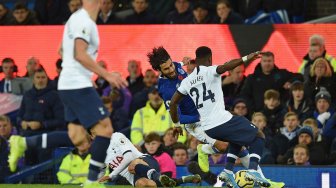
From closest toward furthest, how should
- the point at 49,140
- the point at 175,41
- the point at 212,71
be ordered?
the point at 212,71
the point at 49,140
the point at 175,41

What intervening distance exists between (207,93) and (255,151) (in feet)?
3.03

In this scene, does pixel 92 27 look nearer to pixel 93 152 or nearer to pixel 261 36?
pixel 93 152

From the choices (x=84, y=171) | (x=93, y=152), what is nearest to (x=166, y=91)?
(x=84, y=171)

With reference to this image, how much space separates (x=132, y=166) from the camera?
47.9 ft

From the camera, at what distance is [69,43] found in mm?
11508

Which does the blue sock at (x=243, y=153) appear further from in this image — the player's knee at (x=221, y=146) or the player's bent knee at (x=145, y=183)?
the player's bent knee at (x=145, y=183)

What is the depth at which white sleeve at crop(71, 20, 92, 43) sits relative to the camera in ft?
37.3

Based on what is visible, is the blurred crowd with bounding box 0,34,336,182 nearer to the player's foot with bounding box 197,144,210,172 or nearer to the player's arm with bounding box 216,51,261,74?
the player's foot with bounding box 197,144,210,172

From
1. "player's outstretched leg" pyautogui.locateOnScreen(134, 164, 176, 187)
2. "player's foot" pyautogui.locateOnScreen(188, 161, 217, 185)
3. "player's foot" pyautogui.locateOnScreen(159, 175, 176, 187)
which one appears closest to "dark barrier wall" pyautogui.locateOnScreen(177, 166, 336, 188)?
"player's foot" pyautogui.locateOnScreen(188, 161, 217, 185)

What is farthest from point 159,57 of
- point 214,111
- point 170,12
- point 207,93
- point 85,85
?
point 170,12

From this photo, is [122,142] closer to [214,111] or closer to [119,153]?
[119,153]

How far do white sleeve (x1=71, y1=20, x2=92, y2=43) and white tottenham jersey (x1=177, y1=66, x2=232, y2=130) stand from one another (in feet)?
7.68

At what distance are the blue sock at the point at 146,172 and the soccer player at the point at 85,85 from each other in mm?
2621

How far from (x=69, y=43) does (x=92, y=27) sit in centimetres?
29
